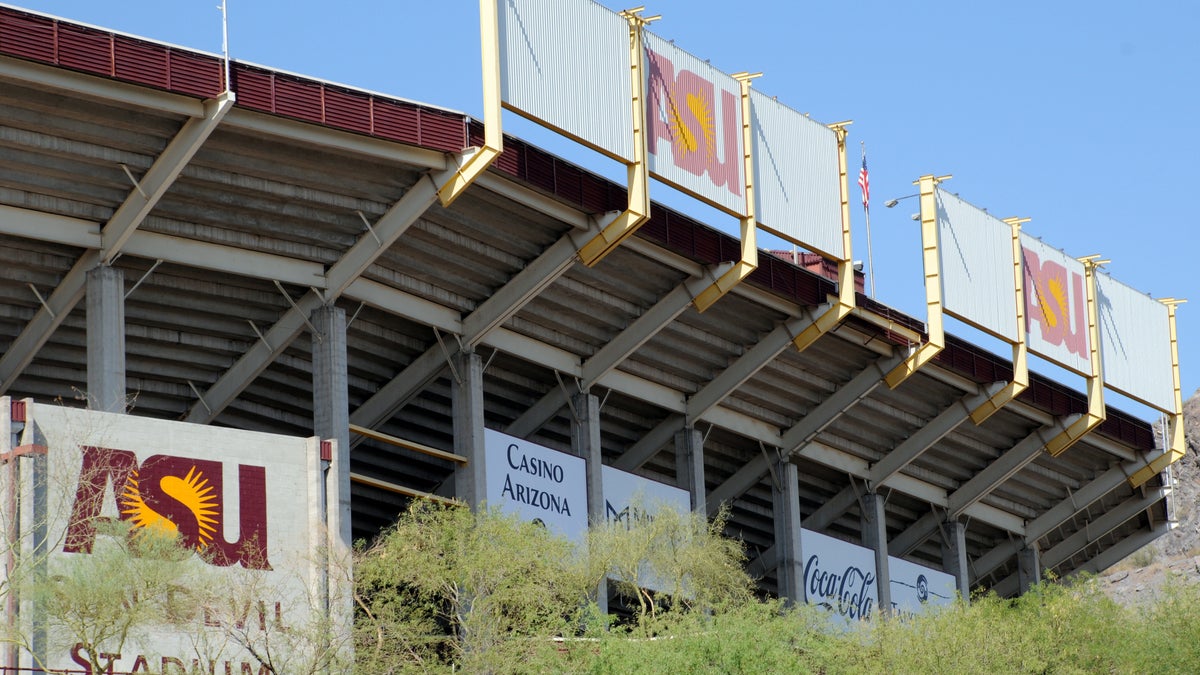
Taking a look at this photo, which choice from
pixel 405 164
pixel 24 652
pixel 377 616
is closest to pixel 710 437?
pixel 405 164

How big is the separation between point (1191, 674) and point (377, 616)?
2663 centimetres

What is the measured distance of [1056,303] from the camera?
66.4 metres

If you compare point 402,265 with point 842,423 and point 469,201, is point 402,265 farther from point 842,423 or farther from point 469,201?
point 842,423

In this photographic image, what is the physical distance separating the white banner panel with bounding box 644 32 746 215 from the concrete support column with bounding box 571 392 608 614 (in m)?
8.14

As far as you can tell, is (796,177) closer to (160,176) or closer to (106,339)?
(160,176)

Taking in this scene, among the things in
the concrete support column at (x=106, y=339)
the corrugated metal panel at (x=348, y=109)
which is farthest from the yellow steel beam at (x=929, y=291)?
the concrete support column at (x=106, y=339)

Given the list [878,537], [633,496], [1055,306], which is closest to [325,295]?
[633,496]

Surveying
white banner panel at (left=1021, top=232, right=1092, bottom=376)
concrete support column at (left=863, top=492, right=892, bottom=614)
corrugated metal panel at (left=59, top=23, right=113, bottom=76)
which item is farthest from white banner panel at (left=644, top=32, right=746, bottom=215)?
concrete support column at (left=863, top=492, right=892, bottom=614)

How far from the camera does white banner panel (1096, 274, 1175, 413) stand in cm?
6950

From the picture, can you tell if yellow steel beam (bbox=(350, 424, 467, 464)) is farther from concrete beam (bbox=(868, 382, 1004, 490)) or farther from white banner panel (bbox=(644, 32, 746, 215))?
concrete beam (bbox=(868, 382, 1004, 490))

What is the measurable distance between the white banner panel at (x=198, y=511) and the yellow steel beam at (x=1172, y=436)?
41868 mm

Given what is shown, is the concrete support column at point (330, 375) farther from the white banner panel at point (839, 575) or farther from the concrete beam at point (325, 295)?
the white banner panel at point (839, 575)

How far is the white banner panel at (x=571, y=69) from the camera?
45.4m

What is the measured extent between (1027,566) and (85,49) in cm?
5066
